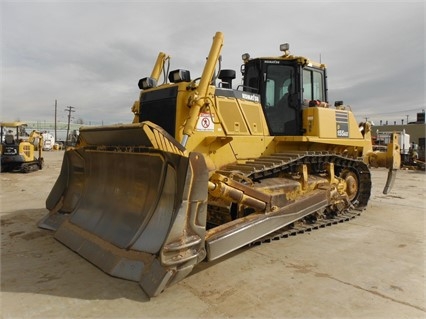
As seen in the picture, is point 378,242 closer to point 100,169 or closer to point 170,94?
point 170,94

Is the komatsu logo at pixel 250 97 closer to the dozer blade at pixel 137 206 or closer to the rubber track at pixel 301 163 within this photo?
the rubber track at pixel 301 163

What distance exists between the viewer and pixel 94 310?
10.3 ft

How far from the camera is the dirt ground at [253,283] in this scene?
317 centimetres

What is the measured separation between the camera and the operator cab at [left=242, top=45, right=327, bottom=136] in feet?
21.3

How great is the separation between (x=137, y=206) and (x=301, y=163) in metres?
3.12

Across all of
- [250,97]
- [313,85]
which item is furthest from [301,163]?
[313,85]

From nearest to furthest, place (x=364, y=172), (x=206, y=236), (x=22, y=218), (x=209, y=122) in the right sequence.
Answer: (x=206, y=236), (x=209, y=122), (x=22, y=218), (x=364, y=172)

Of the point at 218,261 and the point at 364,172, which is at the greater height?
the point at 364,172

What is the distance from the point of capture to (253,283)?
3.78 m

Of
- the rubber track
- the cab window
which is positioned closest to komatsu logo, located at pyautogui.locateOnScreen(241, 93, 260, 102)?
the rubber track

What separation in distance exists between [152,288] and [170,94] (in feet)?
10.0

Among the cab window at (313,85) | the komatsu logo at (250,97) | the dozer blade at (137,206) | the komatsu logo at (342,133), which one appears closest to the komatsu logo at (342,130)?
the komatsu logo at (342,133)

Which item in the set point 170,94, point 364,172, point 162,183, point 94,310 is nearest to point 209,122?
point 170,94

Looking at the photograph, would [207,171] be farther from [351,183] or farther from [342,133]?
[351,183]
